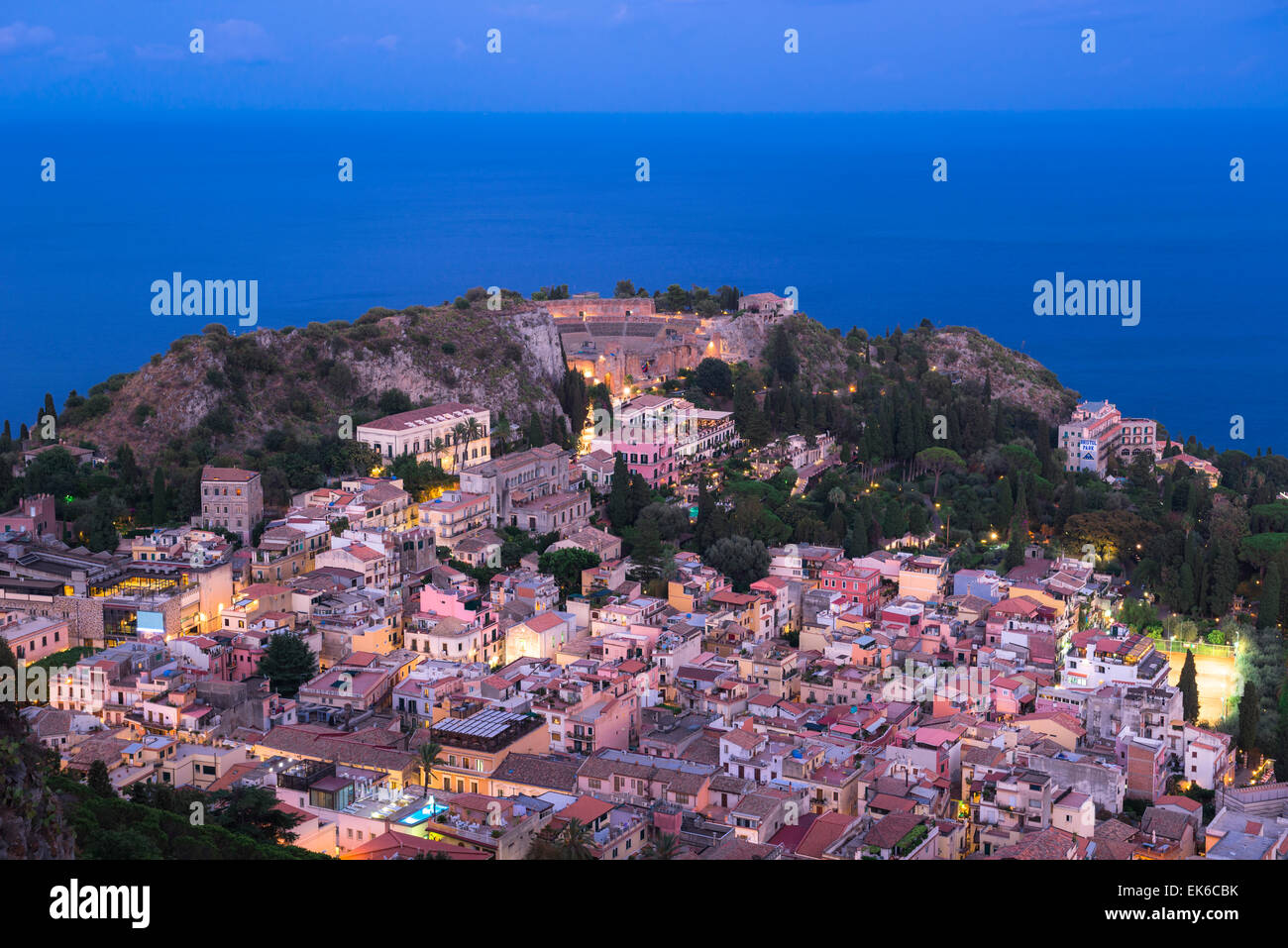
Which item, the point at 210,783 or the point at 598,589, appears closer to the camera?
the point at 210,783

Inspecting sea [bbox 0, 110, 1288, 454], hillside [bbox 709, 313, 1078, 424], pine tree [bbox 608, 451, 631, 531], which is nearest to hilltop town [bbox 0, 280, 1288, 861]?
pine tree [bbox 608, 451, 631, 531]

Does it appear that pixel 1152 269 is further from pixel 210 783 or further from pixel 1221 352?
pixel 210 783

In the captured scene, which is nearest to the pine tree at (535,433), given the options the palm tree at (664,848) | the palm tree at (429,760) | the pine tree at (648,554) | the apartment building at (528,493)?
the apartment building at (528,493)

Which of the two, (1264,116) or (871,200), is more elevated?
(1264,116)

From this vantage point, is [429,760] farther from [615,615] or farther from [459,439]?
[459,439]

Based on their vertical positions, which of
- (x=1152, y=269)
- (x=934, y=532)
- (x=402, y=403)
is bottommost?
(x=934, y=532)

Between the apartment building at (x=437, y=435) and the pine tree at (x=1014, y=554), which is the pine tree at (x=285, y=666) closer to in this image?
the apartment building at (x=437, y=435)
